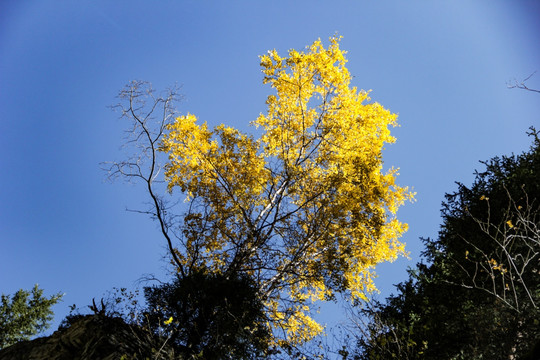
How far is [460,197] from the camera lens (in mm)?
9406

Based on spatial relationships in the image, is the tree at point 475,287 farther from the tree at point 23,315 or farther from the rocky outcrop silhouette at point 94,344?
the tree at point 23,315

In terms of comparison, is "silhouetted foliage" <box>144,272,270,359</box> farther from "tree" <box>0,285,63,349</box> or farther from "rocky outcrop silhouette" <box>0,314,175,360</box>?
"tree" <box>0,285,63,349</box>

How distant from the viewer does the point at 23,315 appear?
720 inches

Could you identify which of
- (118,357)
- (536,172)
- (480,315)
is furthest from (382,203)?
(118,357)

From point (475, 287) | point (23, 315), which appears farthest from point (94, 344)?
point (23, 315)

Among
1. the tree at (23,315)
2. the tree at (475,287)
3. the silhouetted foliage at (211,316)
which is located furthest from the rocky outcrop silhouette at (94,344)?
the tree at (23,315)

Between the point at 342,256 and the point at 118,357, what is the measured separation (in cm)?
571

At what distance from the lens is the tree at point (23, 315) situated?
1761 cm

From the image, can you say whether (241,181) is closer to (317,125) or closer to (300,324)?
(317,125)

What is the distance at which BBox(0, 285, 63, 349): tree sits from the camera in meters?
17.6

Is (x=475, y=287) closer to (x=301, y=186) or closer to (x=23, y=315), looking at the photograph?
(x=301, y=186)

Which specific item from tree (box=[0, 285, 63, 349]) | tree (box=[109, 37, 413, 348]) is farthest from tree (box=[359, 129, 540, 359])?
tree (box=[0, 285, 63, 349])

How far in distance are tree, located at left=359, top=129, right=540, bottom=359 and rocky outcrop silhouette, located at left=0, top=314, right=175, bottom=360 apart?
3957mm

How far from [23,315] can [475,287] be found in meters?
21.1
